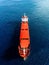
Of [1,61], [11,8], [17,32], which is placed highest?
[11,8]

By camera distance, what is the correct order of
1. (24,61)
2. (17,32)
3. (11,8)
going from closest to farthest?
(24,61) → (17,32) → (11,8)

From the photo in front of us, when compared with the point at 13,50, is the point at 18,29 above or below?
above

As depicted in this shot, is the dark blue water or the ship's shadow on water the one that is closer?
the dark blue water

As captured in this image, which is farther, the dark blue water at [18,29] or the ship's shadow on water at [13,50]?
the ship's shadow on water at [13,50]

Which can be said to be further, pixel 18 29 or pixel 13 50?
pixel 18 29

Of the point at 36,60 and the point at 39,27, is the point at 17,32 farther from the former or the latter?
the point at 36,60

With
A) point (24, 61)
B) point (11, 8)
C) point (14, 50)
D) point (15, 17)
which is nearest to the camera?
point (24, 61)

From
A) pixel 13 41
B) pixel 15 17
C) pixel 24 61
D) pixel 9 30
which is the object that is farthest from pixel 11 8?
pixel 24 61

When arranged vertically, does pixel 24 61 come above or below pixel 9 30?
below
